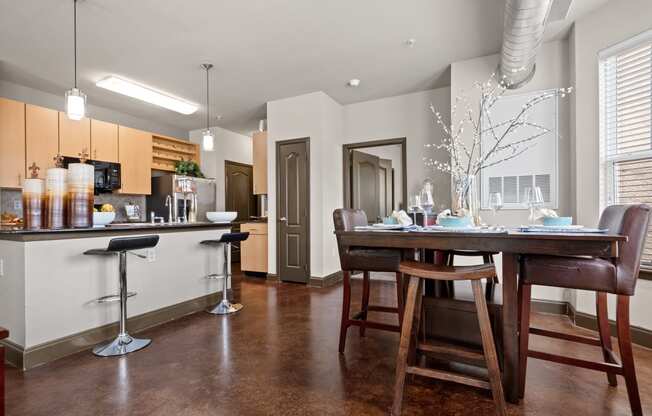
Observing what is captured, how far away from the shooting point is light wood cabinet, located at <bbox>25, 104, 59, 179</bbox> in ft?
13.3

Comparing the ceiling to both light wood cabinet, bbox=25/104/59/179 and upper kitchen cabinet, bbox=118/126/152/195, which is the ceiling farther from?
upper kitchen cabinet, bbox=118/126/152/195

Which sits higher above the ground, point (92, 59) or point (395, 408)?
point (92, 59)

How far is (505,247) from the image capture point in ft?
4.97

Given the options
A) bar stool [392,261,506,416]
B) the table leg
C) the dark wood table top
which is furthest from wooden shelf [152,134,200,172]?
the table leg

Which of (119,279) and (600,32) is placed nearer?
(119,279)

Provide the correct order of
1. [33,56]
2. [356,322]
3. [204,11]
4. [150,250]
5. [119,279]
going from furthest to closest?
[33,56] < [150,250] < [204,11] < [119,279] < [356,322]

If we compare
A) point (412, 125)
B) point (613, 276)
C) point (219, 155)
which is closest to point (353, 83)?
point (412, 125)

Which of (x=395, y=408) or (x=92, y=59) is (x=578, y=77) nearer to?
(x=395, y=408)

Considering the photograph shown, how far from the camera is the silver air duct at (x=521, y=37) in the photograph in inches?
84.7

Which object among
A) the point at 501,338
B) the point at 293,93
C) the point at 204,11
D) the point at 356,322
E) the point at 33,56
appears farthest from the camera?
the point at 293,93

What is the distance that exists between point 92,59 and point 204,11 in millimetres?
1756

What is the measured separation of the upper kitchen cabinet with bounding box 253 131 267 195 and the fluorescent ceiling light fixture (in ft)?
3.81

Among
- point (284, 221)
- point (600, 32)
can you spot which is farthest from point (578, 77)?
point (284, 221)

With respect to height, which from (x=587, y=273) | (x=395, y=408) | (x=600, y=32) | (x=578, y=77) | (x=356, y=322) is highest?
(x=600, y=32)
